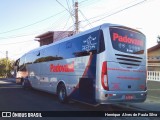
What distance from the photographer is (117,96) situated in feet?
38.4

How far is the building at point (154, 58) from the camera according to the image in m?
28.2

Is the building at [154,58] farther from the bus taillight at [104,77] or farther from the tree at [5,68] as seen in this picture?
the tree at [5,68]

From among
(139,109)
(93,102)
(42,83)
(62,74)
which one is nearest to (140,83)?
(139,109)

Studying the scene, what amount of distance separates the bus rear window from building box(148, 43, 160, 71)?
15.7m

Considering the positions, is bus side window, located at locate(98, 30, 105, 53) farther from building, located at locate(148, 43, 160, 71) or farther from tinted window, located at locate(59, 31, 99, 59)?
building, located at locate(148, 43, 160, 71)

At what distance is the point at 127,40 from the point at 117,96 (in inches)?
92.2

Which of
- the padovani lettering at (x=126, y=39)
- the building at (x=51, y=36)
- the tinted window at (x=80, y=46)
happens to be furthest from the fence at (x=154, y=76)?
the building at (x=51, y=36)

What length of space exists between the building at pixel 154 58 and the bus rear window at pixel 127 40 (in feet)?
51.5

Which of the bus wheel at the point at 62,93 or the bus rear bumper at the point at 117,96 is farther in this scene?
the bus wheel at the point at 62,93

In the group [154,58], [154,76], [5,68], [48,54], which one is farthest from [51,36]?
[5,68]

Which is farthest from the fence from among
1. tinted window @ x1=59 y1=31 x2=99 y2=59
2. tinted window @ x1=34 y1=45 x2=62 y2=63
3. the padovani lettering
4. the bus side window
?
the bus side window

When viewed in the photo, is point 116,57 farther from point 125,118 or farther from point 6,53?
point 6,53

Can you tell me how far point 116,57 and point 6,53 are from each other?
7847 centimetres

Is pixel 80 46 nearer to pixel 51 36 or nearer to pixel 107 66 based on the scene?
pixel 107 66
